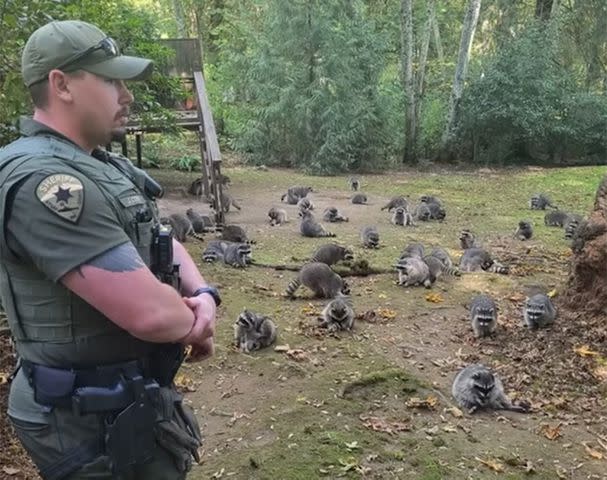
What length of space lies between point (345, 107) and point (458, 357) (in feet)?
54.6

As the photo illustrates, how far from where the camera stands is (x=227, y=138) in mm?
27641

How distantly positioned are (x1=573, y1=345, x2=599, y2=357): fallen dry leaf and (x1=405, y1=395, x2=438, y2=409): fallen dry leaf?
6.22ft

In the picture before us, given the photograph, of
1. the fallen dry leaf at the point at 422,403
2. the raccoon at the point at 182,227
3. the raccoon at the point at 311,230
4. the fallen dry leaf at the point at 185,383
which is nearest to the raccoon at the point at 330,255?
the raccoon at the point at 311,230

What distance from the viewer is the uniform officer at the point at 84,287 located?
7.09 feet

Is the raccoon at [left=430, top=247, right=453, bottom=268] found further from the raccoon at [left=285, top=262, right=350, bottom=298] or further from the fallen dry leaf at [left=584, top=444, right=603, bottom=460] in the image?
the fallen dry leaf at [left=584, top=444, right=603, bottom=460]

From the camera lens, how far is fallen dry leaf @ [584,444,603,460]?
5242mm

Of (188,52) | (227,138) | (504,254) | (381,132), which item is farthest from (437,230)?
(227,138)

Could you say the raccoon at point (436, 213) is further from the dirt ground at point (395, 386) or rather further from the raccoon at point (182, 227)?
the raccoon at point (182, 227)

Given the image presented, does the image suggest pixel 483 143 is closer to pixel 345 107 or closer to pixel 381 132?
pixel 381 132

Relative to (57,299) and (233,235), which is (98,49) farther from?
(233,235)

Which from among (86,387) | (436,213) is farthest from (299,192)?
(86,387)

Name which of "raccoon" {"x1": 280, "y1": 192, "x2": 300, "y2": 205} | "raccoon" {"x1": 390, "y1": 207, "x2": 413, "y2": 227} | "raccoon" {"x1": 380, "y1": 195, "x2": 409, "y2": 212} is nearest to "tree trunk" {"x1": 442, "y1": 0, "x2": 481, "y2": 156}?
"raccoon" {"x1": 380, "y1": 195, "x2": 409, "y2": 212}

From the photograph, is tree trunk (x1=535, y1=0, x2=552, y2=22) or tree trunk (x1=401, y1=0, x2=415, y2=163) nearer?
tree trunk (x1=401, y1=0, x2=415, y2=163)

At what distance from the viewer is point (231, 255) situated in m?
10.9
